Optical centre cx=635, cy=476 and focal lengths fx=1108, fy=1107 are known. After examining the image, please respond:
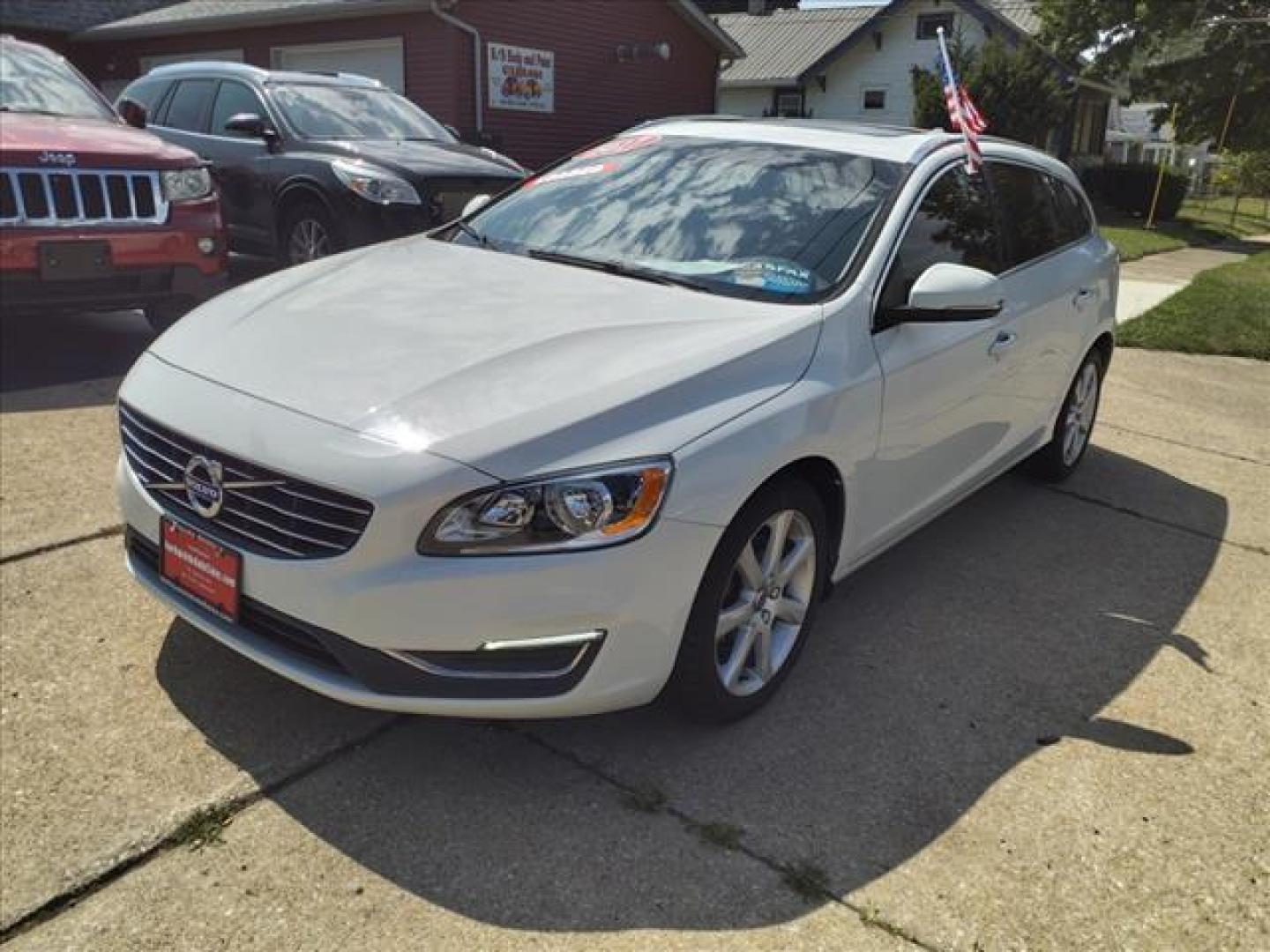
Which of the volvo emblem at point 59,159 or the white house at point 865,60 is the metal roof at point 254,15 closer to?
the white house at point 865,60

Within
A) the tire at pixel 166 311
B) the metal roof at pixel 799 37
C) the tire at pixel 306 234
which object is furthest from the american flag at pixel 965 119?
the metal roof at pixel 799 37

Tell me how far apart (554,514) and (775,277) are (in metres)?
1.26

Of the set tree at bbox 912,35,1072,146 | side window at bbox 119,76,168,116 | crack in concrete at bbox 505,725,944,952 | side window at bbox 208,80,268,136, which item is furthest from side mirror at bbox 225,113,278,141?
tree at bbox 912,35,1072,146

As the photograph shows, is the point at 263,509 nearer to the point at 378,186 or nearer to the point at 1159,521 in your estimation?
the point at 1159,521

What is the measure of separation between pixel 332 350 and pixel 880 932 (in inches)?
77.2

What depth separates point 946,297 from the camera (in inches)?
131

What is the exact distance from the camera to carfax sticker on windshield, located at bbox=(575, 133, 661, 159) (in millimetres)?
4215

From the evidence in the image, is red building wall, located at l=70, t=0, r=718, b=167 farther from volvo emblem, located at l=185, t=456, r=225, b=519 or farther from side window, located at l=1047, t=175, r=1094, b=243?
volvo emblem, located at l=185, t=456, r=225, b=519

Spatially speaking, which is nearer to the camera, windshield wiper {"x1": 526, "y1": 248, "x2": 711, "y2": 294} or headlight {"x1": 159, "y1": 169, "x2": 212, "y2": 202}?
windshield wiper {"x1": 526, "y1": 248, "x2": 711, "y2": 294}

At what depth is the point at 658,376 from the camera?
9.11 ft

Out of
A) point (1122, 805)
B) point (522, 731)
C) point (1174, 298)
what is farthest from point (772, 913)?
point (1174, 298)

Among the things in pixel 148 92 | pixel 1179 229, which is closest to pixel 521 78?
pixel 148 92

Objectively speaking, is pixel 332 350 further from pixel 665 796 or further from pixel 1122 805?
pixel 1122 805

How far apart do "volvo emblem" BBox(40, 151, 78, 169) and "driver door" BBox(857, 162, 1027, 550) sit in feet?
15.0
